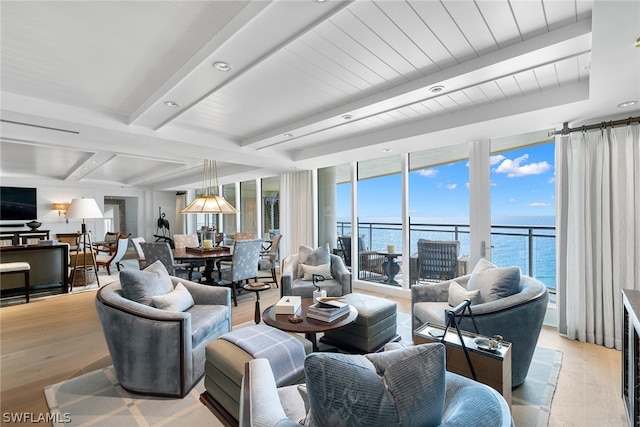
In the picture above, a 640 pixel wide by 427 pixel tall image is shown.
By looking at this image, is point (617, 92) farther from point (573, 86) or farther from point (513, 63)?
point (513, 63)

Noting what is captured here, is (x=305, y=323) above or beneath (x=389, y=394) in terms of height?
beneath

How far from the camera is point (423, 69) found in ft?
7.80

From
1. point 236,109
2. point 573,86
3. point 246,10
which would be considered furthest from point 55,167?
point 573,86

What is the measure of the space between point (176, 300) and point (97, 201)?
31.3 feet

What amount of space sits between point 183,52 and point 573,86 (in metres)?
3.17

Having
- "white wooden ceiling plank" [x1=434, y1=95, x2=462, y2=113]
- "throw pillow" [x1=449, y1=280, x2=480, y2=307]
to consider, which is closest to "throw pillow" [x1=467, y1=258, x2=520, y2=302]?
"throw pillow" [x1=449, y1=280, x2=480, y2=307]

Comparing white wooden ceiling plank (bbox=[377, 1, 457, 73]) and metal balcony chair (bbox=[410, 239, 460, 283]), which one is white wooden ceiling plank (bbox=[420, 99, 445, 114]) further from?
metal balcony chair (bbox=[410, 239, 460, 283])

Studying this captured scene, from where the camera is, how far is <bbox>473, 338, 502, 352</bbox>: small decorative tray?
1719mm

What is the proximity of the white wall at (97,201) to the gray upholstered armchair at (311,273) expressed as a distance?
9.01 meters

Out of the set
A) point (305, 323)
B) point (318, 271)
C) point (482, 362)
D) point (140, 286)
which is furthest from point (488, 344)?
point (140, 286)

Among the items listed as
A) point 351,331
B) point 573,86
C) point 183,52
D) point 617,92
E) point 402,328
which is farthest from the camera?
point 402,328

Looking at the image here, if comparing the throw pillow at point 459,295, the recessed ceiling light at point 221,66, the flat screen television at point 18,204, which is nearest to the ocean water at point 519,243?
the throw pillow at point 459,295

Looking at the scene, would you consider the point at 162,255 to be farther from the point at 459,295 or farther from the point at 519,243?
the point at 519,243

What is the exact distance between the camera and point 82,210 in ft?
16.8
